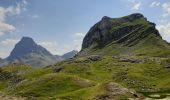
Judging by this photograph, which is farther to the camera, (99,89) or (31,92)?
(31,92)

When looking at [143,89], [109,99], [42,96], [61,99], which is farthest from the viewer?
[143,89]

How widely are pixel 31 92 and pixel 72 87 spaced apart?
1968 cm

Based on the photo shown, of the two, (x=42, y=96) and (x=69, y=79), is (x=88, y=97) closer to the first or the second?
(x=42, y=96)

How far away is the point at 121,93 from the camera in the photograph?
125 metres

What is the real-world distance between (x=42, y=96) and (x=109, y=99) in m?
41.5

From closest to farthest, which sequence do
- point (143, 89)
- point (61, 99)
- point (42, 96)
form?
point (61, 99), point (42, 96), point (143, 89)

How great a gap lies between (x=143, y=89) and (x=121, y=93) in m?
55.9

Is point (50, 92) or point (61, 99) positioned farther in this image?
point (50, 92)

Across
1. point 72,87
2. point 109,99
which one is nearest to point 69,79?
point 72,87

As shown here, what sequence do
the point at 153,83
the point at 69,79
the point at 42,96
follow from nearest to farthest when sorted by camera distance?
the point at 42,96
the point at 69,79
the point at 153,83

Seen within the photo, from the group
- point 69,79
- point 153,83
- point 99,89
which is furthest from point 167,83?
point 99,89

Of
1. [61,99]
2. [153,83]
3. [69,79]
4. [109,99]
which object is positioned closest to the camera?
[109,99]

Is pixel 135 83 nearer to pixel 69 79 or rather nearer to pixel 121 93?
pixel 69 79

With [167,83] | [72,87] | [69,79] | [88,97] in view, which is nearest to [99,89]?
[88,97]
